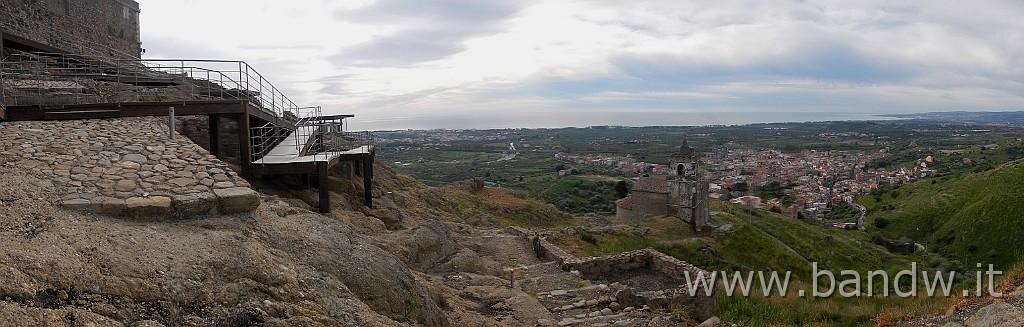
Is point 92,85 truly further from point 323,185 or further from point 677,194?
point 677,194

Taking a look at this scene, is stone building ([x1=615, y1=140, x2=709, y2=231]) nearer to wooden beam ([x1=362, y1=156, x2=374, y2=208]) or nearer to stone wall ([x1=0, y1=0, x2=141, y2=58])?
wooden beam ([x1=362, y1=156, x2=374, y2=208])

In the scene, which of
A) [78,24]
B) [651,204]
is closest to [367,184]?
[78,24]

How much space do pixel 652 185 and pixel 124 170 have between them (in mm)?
31043

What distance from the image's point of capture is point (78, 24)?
18422 millimetres

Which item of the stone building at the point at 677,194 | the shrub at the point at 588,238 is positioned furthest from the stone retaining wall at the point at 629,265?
the stone building at the point at 677,194

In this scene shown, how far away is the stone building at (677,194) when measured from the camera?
3316 centimetres

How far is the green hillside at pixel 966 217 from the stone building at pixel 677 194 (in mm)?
14189

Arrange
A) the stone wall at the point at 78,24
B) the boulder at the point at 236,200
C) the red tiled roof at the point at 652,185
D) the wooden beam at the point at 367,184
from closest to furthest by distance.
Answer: the boulder at the point at 236,200
the wooden beam at the point at 367,184
the stone wall at the point at 78,24
the red tiled roof at the point at 652,185

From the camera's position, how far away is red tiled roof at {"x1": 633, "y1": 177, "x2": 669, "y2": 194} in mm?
34156

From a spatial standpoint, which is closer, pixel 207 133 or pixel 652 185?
pixel 207 133

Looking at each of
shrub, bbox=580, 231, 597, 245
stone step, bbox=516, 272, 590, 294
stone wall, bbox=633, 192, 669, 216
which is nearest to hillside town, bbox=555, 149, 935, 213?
stone wall, bbox=633, 192, 669, 216

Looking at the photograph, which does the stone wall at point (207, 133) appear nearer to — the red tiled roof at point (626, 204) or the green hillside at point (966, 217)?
the red tiled roof at point (626, 204)

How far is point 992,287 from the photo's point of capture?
7.22m

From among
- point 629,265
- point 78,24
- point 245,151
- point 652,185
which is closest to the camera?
point 245,151
